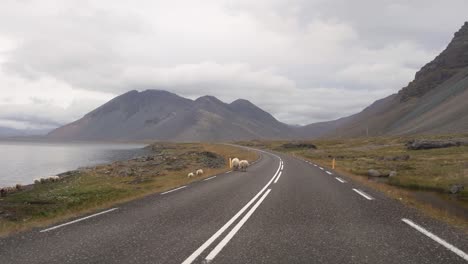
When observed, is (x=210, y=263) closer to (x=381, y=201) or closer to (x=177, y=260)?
(x=177, y=260)

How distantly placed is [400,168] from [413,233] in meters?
34.3

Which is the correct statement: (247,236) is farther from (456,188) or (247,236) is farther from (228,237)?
(456,188)

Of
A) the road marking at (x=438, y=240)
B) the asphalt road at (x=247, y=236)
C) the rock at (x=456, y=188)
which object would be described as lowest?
the rock at (x=456, y=188)

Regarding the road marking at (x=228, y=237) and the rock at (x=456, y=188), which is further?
the rock at (x=456, y=188)

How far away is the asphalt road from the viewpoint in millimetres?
6914

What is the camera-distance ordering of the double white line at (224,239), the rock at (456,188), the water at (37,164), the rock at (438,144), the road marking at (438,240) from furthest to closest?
1. the rock at (438,144)
2. the water at (37,164)
3. the rock at (456,188)
4. the road marking at (438,240)
5. the double white line at (224,239)

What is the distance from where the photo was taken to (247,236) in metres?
8.42

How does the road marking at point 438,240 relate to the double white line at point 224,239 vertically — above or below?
below

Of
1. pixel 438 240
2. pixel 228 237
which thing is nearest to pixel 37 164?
pixel 228 237

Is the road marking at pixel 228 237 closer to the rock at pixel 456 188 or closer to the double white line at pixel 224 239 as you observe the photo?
the double white line at pixel 224 239

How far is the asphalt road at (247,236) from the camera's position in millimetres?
6914

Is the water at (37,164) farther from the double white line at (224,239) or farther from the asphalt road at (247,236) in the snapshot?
the double white line at (224,239)

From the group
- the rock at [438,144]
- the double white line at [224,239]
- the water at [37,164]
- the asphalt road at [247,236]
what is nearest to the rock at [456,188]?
the asphalt road at [247,236]

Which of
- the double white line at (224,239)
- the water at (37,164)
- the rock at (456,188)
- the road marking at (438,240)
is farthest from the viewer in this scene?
the water at (37,164)
